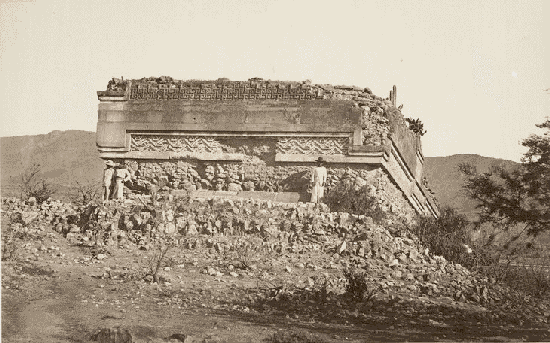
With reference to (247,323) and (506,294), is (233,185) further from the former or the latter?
(247,323)

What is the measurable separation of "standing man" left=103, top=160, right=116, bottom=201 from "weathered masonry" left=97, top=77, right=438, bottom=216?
380 millimetres

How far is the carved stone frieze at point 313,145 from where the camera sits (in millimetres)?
16875

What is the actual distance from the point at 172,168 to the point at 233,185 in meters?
1.45

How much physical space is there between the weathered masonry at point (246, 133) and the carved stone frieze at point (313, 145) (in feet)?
0.07

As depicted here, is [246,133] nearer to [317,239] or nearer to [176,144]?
[176,144]

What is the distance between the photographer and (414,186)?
2116 cm

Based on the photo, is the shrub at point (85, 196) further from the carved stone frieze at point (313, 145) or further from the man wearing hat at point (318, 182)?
the man wearing hat at point (318, 182)

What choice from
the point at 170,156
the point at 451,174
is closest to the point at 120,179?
the point at 170,156

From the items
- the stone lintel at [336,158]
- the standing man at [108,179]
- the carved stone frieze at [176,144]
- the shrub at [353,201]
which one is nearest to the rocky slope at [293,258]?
the shrub at [353,201]

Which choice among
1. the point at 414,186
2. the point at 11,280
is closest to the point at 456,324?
the point at 11,280

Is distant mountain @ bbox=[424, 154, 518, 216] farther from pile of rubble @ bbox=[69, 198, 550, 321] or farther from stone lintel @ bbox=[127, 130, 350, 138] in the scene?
pile of rubble @ bbox=[69, 198, 550, 321]

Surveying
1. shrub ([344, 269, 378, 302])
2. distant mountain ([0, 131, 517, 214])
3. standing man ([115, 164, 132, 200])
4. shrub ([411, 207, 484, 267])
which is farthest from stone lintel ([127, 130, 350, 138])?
distant mountain ([0, 131, 517, 214])

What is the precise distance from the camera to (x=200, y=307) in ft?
31.7

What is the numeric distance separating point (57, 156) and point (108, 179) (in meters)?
27.2
